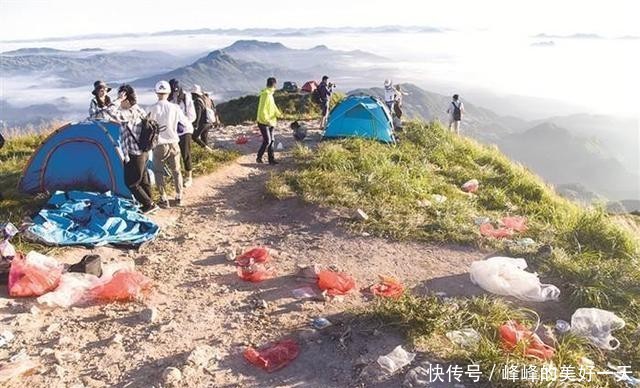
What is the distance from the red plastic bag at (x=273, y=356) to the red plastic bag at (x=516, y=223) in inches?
231

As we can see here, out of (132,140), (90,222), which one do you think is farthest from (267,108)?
(90,222)

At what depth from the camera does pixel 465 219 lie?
10.1 m

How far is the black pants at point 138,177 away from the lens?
362 inches

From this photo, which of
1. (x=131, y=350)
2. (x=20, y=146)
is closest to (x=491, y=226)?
(x=131, y=350)

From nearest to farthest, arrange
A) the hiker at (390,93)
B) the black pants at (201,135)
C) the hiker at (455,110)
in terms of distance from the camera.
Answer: the black pants at (201,135) → the hiker at (390,93) → the hiker at (455,110)

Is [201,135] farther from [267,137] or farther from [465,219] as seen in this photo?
[465,219]

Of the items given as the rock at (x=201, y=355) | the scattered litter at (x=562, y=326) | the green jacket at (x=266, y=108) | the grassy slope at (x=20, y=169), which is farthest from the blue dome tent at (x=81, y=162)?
the scattered litter at (x=562, y=326)

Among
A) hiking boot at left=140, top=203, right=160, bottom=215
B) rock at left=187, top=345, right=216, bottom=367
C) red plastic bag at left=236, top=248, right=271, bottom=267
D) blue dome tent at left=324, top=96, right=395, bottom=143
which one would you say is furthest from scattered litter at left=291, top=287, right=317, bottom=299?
blue dome tent at left=324, top=96, right=395, bottom=143

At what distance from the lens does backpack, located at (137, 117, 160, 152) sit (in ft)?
29.4

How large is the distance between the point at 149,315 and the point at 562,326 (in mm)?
5174

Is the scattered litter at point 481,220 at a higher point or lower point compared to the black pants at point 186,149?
lower

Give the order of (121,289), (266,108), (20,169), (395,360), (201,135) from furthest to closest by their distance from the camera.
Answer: (201,135) → (20,169) → (266,108) → (121,289) → (395,360)

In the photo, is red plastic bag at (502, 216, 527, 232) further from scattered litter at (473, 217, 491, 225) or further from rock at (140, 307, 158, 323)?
rock at (140, 307, 158, 323)

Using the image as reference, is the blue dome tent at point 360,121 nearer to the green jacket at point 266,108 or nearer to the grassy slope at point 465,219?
the grassy slope at point 465,219
